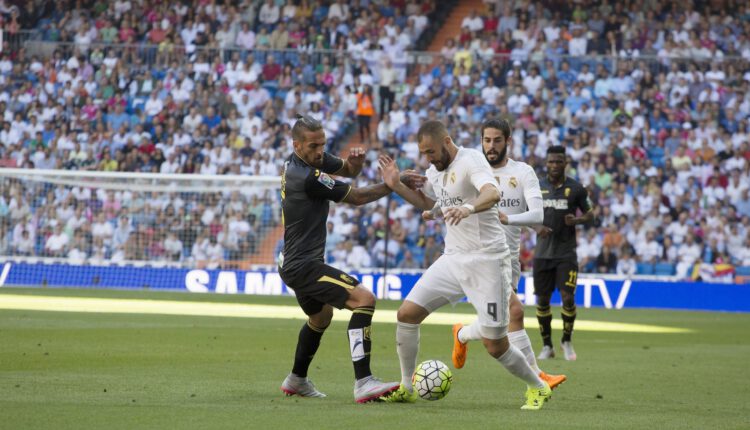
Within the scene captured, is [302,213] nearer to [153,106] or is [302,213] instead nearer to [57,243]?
[57,243]

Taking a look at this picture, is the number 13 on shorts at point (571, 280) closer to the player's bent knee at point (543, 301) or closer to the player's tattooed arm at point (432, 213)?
the player's bent knee at point (543, 301)

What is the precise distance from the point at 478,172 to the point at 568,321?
6022 mm

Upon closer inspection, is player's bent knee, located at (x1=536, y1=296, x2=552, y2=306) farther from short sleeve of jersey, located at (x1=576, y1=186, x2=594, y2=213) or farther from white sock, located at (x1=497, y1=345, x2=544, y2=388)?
white sock, located at (x1=497, y1=345, x2=544, y2=388)

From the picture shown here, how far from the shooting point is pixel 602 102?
31.4 metres

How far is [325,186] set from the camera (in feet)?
30.0

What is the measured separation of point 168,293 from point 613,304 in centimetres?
1031

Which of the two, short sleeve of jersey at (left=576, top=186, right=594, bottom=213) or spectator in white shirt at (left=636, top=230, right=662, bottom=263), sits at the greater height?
short sleeve of jersey at (left=576, top=186, right=594, bottom=213)

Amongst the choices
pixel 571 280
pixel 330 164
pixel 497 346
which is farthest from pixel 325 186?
pixel 571 280

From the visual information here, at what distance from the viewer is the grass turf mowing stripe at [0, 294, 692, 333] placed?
1981 centimetres

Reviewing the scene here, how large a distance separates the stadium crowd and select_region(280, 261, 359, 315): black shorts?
56.4 ft

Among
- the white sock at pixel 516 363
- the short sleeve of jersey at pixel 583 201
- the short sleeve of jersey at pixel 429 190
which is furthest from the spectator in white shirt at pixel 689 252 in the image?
the white sock at pixel 516 363

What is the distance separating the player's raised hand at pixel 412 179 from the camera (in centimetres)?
918

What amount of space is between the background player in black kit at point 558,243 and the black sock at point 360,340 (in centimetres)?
543

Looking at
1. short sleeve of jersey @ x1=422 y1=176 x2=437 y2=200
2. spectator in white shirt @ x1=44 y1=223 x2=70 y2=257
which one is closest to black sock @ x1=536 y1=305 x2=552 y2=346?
short sleeve of jersey @ x1=422 y1=176 x2=437 y2=200
